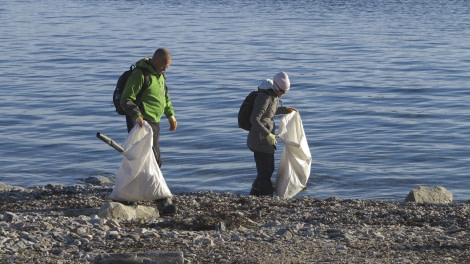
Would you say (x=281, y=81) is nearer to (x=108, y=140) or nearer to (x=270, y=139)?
(x=270, y=139)

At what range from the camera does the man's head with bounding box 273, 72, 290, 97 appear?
11.2 m

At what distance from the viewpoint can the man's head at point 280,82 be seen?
441 inches

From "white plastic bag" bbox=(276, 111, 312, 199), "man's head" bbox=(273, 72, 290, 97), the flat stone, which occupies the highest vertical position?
"man's head" bbox=(273, 72, 290, 97)

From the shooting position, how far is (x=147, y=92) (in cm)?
1070

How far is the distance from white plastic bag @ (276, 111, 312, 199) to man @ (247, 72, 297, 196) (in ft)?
0.86

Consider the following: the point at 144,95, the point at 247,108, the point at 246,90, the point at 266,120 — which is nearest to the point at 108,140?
the point at 144,95

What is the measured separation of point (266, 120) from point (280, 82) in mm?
503

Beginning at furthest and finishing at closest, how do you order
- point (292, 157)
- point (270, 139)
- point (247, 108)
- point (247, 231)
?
point (292, 157) < point (247, 108) < point (270, 139) < point (247, 231)

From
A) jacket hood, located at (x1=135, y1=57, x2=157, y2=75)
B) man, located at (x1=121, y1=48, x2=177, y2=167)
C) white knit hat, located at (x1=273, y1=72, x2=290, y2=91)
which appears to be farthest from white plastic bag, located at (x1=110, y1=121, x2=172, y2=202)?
white knit hat, located at (x1=273, y1=72, x2=290, y2=91)

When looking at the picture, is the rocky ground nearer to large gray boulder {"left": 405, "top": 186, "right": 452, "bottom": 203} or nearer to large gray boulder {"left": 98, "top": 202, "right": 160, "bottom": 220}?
large gray boulder {"left": 98, "top": 202, "right": 160, "bottom": 220}

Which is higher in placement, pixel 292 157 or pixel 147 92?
pixel 147 92

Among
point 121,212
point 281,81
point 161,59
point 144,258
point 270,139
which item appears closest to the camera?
point 144,258

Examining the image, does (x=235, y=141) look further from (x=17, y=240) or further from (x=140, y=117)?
(x=17, y=240)

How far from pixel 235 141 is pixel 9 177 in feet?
13.3
